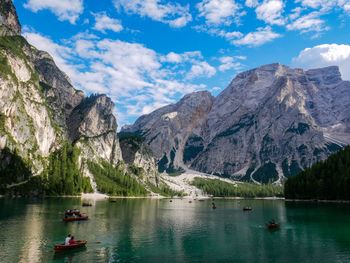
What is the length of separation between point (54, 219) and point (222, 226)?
178 feet

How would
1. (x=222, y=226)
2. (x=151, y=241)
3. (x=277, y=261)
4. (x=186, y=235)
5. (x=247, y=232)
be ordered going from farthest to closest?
(x=222, y=226) < (x=247, y=232) < (x=186, y=235) < (x=151, y=241) < (x=277, y=261)

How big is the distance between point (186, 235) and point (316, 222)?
52.3 metres

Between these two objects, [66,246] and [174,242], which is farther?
[174,242]

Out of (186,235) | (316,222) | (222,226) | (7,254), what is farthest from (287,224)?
(7,254)

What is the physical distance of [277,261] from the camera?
65125mm

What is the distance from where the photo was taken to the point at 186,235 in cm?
9606

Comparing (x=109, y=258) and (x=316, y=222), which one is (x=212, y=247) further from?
(x=316, y=222)

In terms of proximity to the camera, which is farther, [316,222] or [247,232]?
[316,222]

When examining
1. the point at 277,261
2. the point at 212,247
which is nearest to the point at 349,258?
the point at 277,261

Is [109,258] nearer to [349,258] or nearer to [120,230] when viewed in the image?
[120,230]

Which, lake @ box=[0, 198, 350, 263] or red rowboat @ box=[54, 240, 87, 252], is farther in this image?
red rowboat @ box=[54, 240, 87, 252]

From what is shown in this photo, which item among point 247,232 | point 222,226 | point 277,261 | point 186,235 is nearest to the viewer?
point 277,261

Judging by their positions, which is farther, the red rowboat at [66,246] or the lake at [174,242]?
the red rowboat at [66,246]

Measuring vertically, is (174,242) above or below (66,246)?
below
